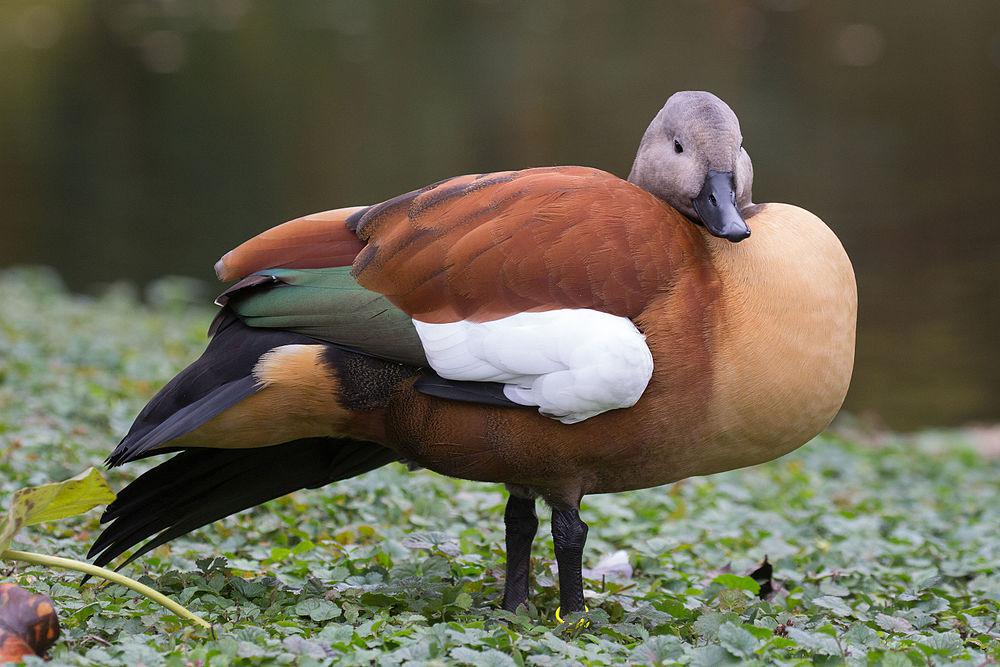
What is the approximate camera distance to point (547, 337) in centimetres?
328

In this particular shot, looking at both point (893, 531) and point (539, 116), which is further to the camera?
point (539, 116)

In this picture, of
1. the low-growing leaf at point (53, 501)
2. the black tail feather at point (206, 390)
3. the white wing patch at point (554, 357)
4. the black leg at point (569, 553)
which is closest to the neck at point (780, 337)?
the white wing patch at point (554, 357)

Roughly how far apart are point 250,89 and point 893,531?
17.4m

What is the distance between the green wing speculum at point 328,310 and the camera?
337 centimetres

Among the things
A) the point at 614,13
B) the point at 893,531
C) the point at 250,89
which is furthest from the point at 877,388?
the point at 614,13

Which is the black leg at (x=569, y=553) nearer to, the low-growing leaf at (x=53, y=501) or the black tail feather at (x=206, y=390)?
the black tail feather at (x=206, y=390)

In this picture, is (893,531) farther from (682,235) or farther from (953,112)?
(953,112)

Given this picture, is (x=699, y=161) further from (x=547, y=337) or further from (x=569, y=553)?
(x=569, y=553)

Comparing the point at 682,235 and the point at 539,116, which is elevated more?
the point at 539,116

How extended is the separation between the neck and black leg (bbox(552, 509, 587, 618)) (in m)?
0.51

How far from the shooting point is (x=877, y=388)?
11.2m

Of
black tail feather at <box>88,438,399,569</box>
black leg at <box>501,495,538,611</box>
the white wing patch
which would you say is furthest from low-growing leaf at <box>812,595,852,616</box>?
black tail feather at <box>88,438,399,569</box>

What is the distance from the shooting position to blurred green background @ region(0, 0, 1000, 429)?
1384 cm

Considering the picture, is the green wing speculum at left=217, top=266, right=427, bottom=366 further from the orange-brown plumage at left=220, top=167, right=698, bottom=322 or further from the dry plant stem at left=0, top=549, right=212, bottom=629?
the dry plant stem at left=0, top=549, right=212, bottom=629
